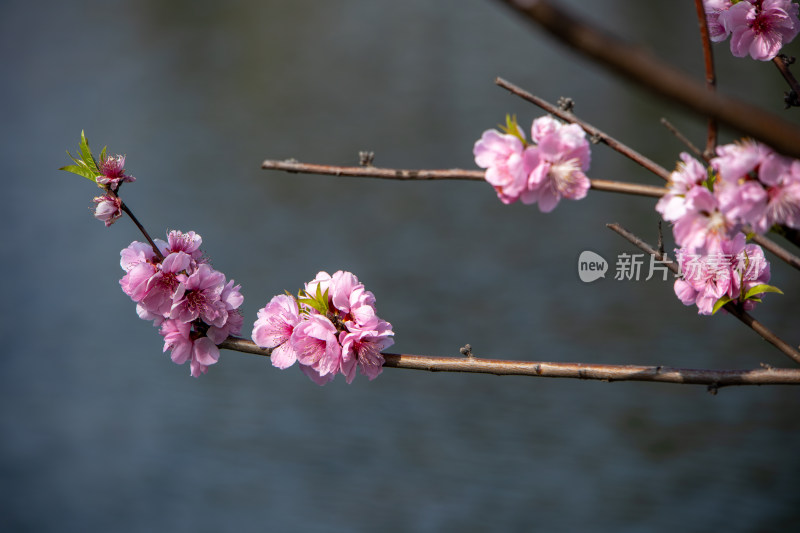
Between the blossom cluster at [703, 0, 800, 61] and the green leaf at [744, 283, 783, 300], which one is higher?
the blossom cluster at [703, 0, 800, 61]

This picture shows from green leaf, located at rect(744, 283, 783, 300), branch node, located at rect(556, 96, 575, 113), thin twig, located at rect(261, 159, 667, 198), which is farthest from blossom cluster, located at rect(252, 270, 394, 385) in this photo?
green leaf, located at rect(744, 283, 783, 300)

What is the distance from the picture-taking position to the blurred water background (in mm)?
3461

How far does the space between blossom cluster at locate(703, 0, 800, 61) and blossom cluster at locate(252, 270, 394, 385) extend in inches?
21.9

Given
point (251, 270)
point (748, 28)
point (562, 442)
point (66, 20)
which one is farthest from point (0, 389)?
point (66, 20)

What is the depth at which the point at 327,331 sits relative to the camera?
1.04 m

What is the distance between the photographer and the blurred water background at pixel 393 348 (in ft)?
11.4

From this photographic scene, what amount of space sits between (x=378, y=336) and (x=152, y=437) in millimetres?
3303

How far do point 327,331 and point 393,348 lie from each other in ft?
9.81

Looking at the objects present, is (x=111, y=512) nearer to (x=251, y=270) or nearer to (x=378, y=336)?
(x=251, y=270)

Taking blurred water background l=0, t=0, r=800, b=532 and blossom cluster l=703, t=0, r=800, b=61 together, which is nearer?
blossom cluster l=703, t=0, r=800, b=61

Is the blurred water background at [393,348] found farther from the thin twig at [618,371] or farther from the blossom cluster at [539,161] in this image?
the thin twig at [618,371]

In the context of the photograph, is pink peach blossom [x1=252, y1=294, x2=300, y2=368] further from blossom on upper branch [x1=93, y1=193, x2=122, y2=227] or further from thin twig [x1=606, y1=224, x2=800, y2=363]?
thin twig [x1=606, y1=224, x2=800, y2=363]

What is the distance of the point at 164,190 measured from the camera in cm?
638

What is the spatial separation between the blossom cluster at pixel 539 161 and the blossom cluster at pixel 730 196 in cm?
10
